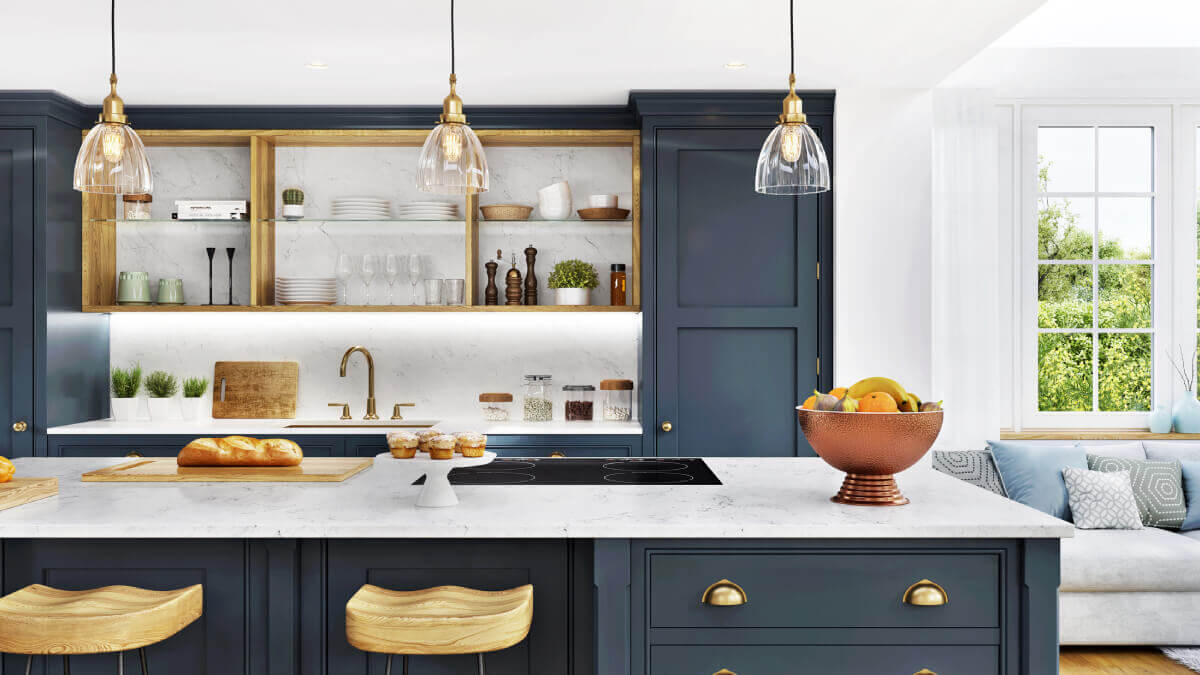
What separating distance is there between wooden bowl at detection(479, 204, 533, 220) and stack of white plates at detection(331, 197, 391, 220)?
1.75ft

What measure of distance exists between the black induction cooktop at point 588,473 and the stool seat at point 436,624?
22.3 inches

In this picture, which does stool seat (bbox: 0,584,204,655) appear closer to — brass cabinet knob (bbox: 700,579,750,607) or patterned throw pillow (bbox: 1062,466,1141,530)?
brass cabinet knob (bbox: 700,579,750,607)

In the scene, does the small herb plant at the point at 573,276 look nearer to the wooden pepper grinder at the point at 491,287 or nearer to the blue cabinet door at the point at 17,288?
the wooden pepper grinder at the point at 491,287

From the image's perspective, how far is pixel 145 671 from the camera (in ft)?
6.38

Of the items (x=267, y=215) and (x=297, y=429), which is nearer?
(x=297, y=429)

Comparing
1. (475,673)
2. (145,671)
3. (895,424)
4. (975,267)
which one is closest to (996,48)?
(975,267)

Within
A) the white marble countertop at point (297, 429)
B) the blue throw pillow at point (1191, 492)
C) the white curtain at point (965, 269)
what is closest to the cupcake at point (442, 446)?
the white marble countertop at point (297, 429)

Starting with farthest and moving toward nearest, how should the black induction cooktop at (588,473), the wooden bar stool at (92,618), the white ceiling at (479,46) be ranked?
the white ceiling at (479,46), the black induction cooktop at (588,473), the wooden bar stool at (92,618)

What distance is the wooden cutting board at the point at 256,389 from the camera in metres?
4.48

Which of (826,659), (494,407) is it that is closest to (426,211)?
(494,407)

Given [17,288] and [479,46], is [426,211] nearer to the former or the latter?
[479,46]

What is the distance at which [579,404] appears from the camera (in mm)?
4309

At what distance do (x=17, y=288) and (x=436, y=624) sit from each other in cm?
336

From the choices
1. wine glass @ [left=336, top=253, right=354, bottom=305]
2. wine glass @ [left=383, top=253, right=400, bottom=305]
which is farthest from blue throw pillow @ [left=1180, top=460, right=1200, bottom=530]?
wine glass @ [left=336, top=253, right=354, bottom=305]
